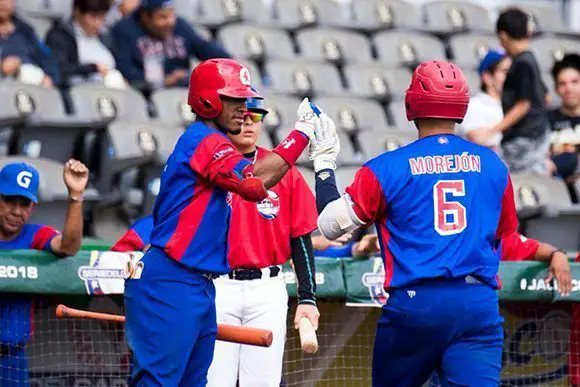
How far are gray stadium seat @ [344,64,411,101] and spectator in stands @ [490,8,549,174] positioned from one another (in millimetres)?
1821

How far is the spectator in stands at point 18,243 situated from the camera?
617cm

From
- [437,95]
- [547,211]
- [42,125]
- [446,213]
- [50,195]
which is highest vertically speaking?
[42,125]

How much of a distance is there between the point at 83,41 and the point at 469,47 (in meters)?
3.76

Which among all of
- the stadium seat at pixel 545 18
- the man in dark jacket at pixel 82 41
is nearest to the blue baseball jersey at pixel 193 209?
the man in dark jacket at pixel 82 41

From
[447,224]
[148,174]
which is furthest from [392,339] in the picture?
[148,174]

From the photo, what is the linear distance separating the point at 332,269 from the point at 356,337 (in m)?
0.42

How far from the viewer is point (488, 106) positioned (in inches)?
366

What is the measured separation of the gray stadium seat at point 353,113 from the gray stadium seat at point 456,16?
2307 mm

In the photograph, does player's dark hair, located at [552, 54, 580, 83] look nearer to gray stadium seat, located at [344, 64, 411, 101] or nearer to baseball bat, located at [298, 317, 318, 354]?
gray stadium seat, located at [344, 64, 411, 101]

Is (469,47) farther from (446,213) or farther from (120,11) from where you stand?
(446,213)

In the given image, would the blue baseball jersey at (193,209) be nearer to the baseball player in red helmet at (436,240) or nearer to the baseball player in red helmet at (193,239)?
the baseball player in red helmet at (193,239)

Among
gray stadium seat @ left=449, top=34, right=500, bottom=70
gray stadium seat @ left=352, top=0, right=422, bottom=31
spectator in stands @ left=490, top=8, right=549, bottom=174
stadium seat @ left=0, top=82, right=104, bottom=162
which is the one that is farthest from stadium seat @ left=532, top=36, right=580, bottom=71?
stadium seat @ left=0, top=82, right=104, bottom=162

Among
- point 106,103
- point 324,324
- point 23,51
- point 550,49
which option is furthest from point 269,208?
point 550,49

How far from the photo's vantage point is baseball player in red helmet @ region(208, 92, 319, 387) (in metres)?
5.77
